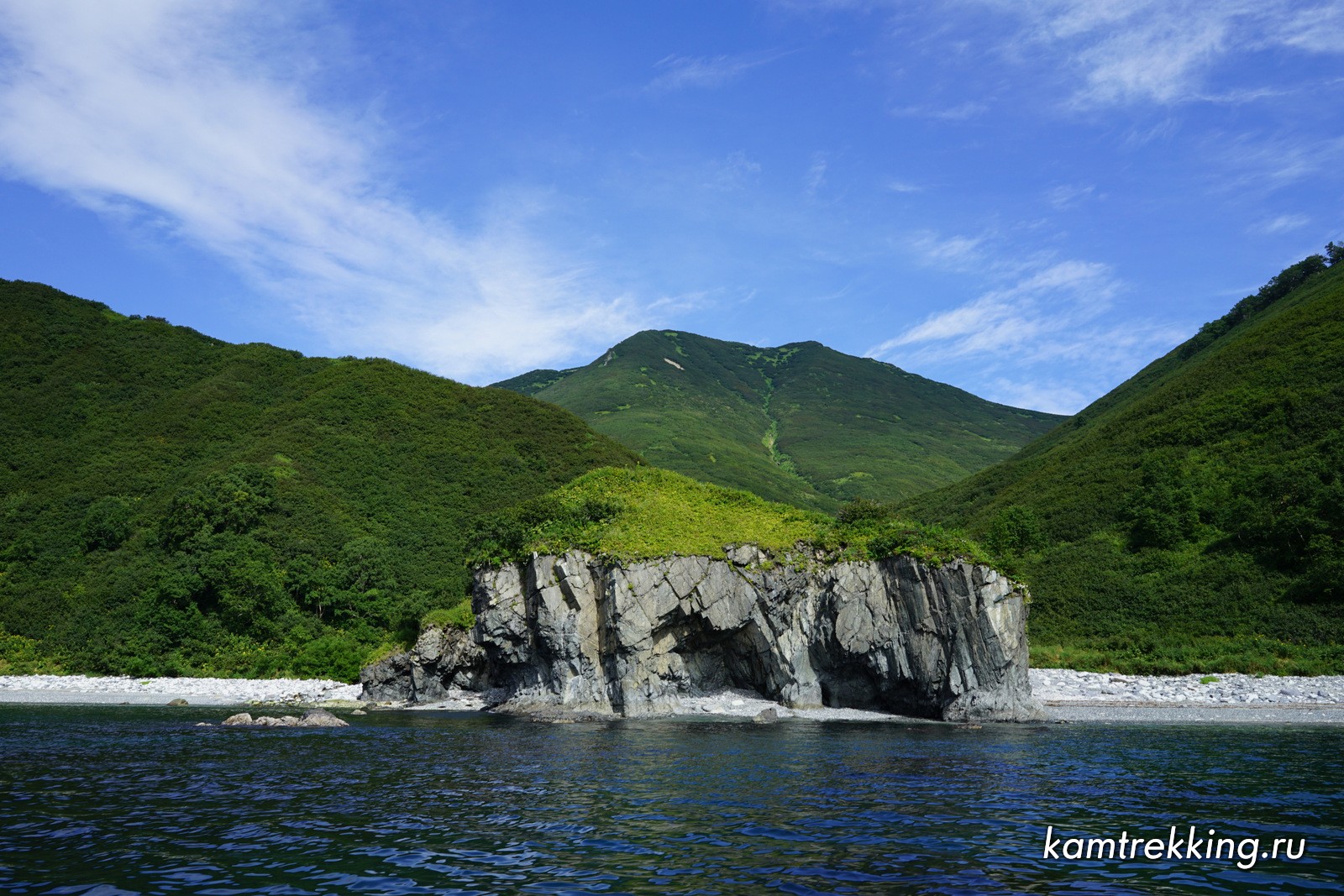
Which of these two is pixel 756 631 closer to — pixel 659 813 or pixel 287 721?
pixel 287 721

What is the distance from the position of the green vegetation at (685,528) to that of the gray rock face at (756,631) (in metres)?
1.01

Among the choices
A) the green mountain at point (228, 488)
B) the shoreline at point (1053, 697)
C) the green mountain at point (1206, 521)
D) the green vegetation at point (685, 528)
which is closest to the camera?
the shoreline at point (1053, 697)

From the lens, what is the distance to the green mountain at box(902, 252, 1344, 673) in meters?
60.9

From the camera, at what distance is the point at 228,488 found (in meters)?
87.4

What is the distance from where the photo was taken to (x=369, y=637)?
78.4m

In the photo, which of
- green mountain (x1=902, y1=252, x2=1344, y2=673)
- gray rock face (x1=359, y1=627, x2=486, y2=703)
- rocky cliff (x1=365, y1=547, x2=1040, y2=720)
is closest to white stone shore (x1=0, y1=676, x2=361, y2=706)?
gray rock face (x1=359, y1=627, x2=486, y2=703)

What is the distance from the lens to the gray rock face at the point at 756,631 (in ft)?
161

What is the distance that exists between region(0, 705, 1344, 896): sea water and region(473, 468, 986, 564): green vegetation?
57.7ft

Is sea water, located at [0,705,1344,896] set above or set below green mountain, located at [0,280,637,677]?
below

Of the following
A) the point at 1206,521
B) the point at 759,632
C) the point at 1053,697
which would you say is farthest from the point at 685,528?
the point at 1206,521

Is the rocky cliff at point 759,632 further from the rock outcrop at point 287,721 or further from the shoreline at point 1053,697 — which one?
the rock outcrop at point 287,721

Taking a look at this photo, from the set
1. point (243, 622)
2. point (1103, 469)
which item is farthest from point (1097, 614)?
point (243, 622)

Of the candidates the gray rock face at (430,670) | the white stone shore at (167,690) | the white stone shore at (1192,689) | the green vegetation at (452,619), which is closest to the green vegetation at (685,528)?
the green vegetation at (452,619)

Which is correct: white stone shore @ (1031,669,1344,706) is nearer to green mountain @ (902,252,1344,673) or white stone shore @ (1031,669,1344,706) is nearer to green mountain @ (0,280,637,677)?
green mountain @ (902,252,1344,673)
